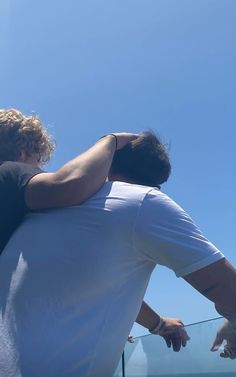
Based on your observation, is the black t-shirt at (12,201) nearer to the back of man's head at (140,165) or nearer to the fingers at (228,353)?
the back of man's head at (140,165)

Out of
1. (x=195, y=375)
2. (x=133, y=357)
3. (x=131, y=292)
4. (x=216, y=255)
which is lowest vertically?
(x=133, y=357)

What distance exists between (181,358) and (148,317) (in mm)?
305

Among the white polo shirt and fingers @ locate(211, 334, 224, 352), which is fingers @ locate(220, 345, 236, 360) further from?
the white polo shirt

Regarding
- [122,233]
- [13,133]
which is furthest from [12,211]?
[13,133]

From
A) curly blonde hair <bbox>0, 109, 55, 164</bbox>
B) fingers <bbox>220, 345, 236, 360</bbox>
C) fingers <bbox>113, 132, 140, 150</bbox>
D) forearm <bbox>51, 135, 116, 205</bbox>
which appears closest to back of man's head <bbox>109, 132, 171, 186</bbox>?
fingers <bbox>113, 132, 140, 150</bbox>

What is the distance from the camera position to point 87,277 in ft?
4.66

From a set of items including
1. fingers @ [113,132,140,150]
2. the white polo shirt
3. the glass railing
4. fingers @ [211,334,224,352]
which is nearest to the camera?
the white polo shirt

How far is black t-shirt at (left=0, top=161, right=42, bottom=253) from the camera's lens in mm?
1582

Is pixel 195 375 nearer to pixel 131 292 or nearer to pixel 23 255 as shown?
pixel 131 292

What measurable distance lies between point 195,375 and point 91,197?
3.90 ft

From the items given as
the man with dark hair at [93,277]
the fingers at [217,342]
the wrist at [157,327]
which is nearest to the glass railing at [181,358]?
the fingers at [217,342]

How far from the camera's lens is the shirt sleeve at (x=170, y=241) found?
1.41 m

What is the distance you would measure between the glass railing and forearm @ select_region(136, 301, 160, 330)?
0.16 metres

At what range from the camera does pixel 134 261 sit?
4.86ft
